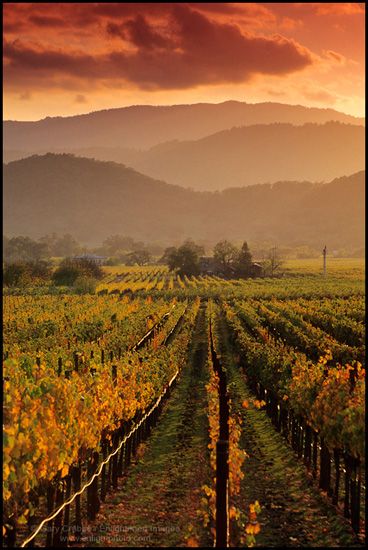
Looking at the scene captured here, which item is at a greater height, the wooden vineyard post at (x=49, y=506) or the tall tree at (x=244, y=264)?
the tall tree at (x=244, y=264)

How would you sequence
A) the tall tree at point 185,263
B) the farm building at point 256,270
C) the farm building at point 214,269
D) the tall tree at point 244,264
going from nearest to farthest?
the tall tree at point 244,264 < the farm building at point 256,270 < the farm building at point 214,269 < the tall tree at point 185,263

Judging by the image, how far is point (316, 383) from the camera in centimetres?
1193

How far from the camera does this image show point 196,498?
1091 centimetres

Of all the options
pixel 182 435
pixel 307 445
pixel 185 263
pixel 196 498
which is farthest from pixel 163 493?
pixel 185 263

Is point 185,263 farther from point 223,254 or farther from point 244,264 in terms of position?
point 244,264

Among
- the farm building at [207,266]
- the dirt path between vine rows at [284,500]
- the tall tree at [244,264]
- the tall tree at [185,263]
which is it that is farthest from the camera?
the farm building at [207,266]

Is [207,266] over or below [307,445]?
over

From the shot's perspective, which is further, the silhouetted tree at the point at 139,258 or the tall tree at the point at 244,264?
the silhouetted tree at the point at 139,258

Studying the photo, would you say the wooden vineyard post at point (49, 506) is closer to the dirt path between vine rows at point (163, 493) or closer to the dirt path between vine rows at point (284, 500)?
the dirt path between vine rows at point (163, 493)

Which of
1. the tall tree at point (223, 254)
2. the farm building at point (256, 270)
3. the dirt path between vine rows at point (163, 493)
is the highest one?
the tall tree at point (223, 254)

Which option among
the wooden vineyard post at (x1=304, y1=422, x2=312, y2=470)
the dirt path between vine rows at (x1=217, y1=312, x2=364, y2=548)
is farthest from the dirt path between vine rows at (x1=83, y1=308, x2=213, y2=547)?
the wooden vineyard post at (x1=304, y1=422, x2=312, y2=470)

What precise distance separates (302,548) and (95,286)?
221ft

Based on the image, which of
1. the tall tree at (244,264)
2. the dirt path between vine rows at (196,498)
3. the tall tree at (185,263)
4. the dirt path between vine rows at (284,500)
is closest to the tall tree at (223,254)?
the tall tree at (244,264)

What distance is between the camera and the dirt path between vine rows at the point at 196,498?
912cm
